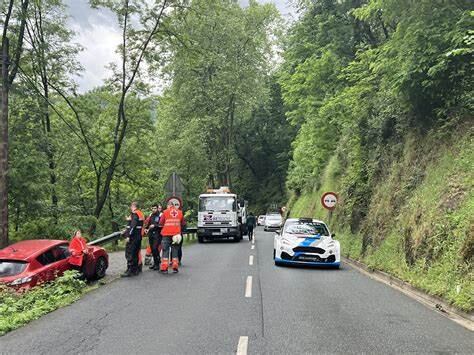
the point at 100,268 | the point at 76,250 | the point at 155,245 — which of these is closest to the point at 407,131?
the point at 155,245

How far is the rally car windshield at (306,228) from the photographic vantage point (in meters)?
15.2

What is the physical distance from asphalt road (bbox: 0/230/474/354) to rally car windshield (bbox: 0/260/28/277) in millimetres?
1507

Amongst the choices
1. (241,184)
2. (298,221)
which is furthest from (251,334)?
(241,184)

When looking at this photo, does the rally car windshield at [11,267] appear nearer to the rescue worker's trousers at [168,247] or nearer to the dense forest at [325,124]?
the rescue worker's trousers at [168,247]

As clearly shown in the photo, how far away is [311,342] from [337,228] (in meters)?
19.2

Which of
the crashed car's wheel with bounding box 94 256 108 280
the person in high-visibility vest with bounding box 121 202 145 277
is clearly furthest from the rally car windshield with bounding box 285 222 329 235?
the crashed car's wheel with bounding box 94 256 108 280

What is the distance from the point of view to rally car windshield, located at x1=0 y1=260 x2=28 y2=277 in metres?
9.34

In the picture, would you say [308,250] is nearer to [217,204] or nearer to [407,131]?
[407,131]

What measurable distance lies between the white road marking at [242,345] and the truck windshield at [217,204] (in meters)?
19.9

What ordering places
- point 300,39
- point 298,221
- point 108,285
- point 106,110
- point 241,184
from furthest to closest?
point 241,184 < point 300,39 < point 106,110 < point 298,221 < point 108,285

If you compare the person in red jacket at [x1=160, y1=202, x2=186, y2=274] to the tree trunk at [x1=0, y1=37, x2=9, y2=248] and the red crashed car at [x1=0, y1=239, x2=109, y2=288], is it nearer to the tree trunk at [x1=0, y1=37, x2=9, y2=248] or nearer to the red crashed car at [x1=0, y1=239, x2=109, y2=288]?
the red crashed car at [x1=0, y1=239, x2=109, y2=288]

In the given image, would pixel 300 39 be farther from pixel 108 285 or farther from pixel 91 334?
pixel 91 334

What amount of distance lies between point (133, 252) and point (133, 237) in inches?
17.2

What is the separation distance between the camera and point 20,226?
18203 millimetres
